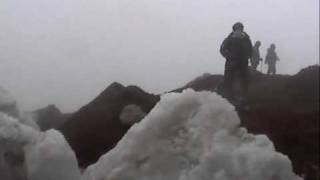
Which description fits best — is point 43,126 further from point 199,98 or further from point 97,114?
point 199,98

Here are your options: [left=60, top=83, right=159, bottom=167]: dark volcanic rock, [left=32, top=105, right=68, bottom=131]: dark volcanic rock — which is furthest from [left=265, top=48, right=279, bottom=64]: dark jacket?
[left=60, top=83, right=159, bottom=167]: dark volcanic rock

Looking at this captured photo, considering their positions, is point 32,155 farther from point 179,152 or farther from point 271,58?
point 271,58

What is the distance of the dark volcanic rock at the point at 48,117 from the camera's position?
9258 millimetres

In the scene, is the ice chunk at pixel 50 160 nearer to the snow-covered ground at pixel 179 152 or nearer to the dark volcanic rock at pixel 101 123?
the snow-covered ground at pixel 179 152

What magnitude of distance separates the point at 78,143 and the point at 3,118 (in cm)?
261

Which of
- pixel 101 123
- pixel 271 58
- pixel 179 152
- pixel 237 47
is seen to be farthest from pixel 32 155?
pixel 271 58

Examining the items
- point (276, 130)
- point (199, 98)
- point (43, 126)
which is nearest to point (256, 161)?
point (199, 98)

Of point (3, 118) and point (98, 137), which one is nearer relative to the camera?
point (3, 118)

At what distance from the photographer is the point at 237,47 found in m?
7.48

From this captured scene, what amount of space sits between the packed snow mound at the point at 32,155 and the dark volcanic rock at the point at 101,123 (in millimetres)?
1980

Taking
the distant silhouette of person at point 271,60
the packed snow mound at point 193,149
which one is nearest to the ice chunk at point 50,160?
the packed snow mound at point 193,149

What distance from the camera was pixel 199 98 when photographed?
170 inches

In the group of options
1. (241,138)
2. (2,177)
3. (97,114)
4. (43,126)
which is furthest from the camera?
(43,126)

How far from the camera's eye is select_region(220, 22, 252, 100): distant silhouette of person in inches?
295
